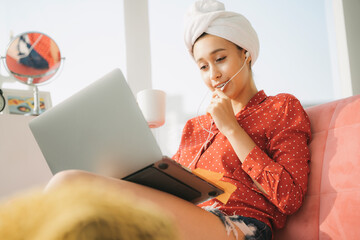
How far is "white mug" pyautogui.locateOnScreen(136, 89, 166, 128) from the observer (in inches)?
70.5

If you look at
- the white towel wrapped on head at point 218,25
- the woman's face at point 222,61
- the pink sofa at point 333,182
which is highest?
the white towel wrapped on head at point 218,25

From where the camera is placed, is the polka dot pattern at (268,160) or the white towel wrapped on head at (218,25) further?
the white towel wrapped on head at (218,25)

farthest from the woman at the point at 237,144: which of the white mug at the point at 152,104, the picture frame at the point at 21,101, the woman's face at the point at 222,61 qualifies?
the picture frame at the point at 21,101

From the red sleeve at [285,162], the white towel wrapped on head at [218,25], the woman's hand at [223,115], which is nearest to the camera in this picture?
the red sleeve at [285,162]

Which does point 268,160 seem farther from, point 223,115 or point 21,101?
point 21,101

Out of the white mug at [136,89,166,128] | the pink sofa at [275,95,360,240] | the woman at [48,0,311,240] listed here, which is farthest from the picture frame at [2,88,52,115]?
the pink sofa at [275,95,360,240]

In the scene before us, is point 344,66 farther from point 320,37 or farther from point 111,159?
point 111,159

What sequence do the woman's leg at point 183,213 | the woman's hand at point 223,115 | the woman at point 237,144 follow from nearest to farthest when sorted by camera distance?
the woman's leg at point 183,213
the woman at point 237,144
the woman's hand at point 223,115

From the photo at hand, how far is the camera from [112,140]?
798 mm

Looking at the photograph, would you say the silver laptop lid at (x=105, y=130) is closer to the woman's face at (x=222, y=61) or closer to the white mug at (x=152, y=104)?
the woman's face at (x=222, y=61)

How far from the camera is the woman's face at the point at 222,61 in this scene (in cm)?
125

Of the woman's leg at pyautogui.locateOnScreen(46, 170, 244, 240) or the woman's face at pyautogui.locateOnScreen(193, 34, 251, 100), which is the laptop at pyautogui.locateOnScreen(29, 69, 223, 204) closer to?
the woman's leg at pyautogui.locateOnScreen(46, 170, 244, 240)

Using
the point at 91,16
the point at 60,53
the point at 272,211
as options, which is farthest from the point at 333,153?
the point at 91,16

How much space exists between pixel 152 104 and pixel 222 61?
2.04 ft
